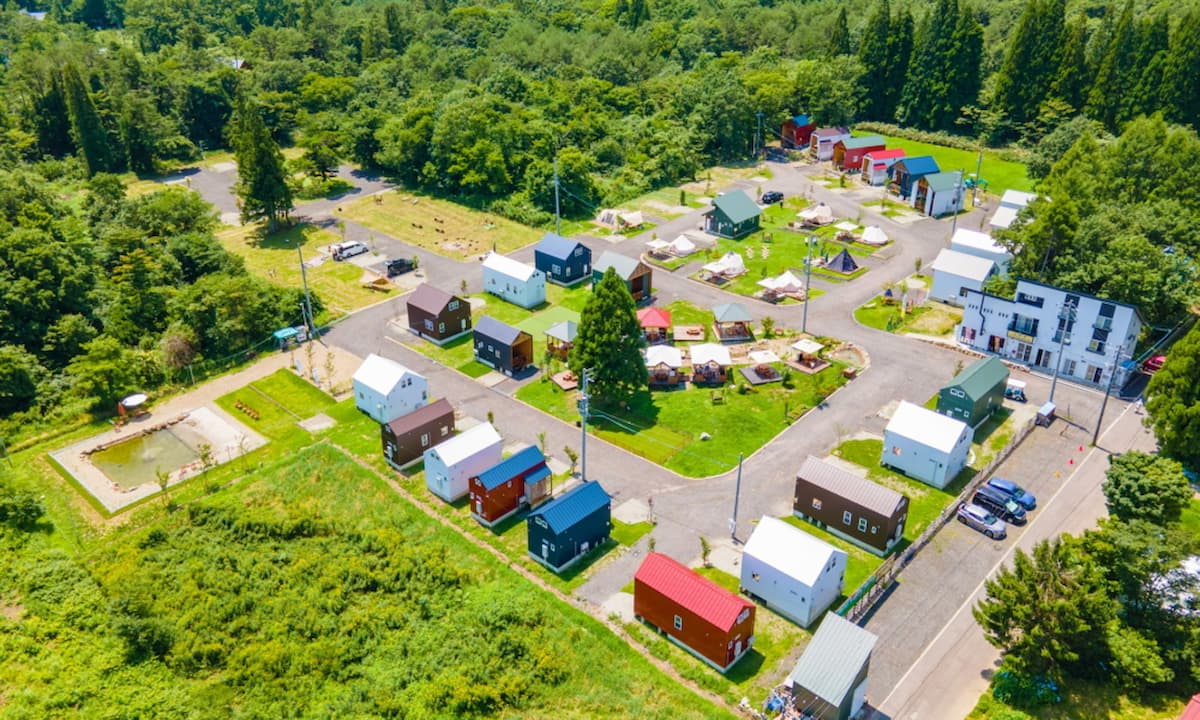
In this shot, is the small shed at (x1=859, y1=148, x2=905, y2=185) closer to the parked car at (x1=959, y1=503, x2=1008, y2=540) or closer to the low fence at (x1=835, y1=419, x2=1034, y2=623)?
the low fence at (x1=835, y1=419, x2=1034, y2=623)

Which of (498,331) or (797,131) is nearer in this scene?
(498,331)

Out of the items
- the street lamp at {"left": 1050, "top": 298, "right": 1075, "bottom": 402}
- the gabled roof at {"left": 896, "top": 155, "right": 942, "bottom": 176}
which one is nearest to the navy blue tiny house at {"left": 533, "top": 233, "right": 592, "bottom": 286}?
the street lamp at {"left": 1050, "top": 298, "right": 1075, "bottom": 402}

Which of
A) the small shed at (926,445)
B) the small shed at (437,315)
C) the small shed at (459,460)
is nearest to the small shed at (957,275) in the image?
the small shed at (926,445)

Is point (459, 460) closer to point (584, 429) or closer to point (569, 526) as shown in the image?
point (584, 429)

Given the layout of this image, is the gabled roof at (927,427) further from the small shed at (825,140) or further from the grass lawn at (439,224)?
the small shed at (825,140)

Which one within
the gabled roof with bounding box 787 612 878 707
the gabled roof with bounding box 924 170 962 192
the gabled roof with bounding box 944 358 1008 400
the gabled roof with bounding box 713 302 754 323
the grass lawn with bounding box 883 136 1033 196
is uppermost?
the gabled roof with bounding box 924 170 962 192

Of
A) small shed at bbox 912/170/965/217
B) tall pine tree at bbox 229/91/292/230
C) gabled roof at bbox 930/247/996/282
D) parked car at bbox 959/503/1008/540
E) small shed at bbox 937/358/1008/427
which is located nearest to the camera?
parked car at bbox 959/503/1008/540

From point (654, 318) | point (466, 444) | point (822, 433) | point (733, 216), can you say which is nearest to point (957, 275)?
point (733, 216)
